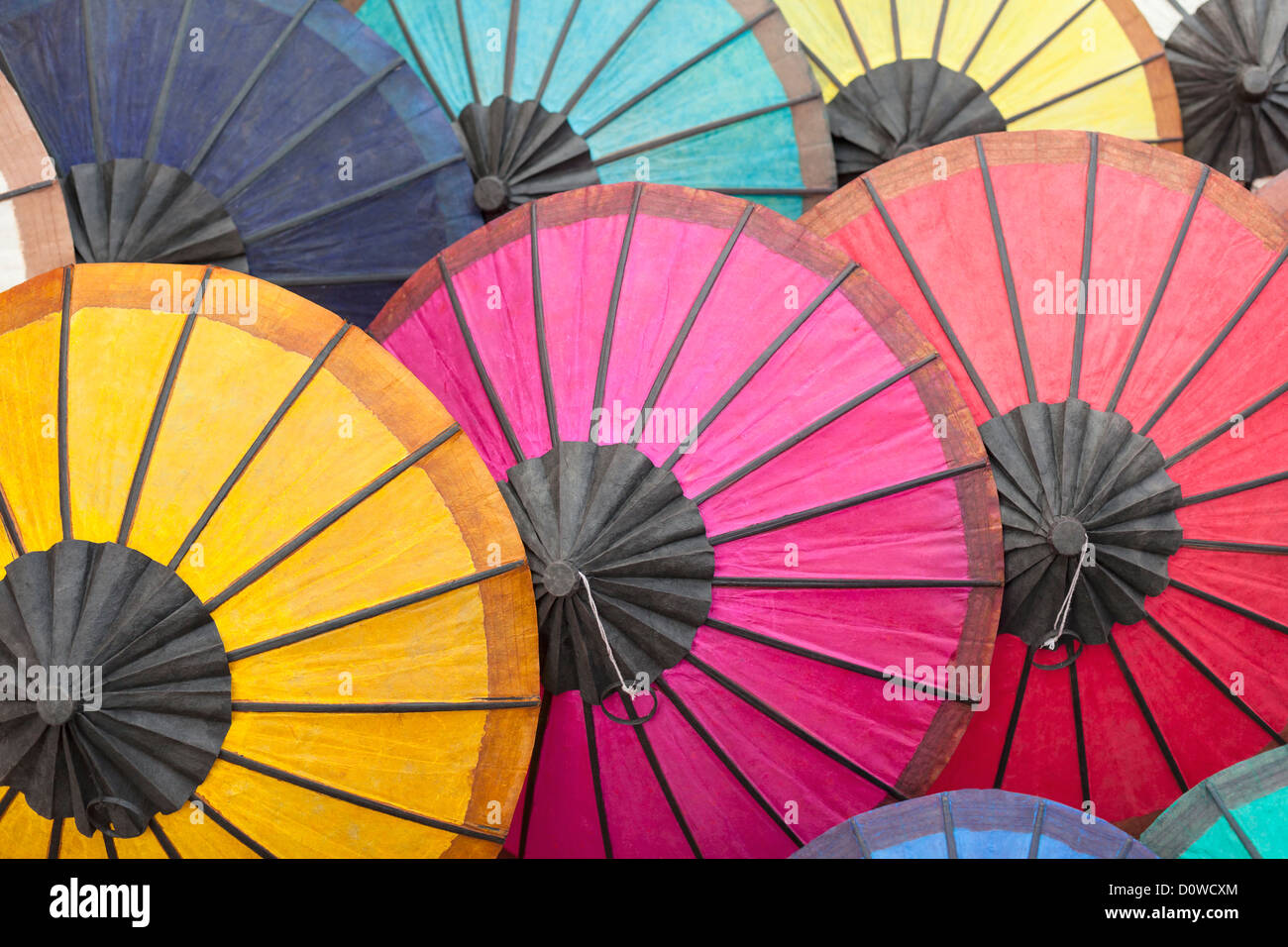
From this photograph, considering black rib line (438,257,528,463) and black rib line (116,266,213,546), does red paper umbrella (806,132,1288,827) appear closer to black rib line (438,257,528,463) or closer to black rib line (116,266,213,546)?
black rib line (438,257,528,463)

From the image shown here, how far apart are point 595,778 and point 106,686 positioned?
5.37 ft

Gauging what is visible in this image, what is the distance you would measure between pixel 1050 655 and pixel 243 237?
11.6 ft

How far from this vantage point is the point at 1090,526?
4371mm

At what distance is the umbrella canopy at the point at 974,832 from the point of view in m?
3.74

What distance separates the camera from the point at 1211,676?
4.54 meters

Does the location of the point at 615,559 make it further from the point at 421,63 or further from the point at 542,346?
the point at 421,63

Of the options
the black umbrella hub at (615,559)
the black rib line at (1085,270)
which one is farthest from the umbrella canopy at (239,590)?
the black rib line at (1085,270)

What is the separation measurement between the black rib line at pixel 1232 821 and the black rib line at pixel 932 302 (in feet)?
4.74

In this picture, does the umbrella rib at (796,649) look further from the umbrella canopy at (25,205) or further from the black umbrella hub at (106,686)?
the umbrella canopy at (25,205)

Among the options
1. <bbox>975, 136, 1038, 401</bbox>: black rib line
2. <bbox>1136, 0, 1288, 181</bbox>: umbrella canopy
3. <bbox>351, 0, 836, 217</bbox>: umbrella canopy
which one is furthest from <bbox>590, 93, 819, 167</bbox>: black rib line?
<bbox>1136, 0, 1288, 181</bbox>: umbrella canopy

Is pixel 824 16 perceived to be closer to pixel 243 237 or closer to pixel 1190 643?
pixel 243 237

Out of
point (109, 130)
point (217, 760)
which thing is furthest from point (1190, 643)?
point (109, 130)

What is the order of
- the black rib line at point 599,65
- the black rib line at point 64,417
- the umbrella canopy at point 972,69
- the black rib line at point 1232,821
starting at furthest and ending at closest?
the umbrella canopy at point 972,69
the black rib line at point 599,65
the black rib line at point 1232,821
the black rib line at point 64,417
